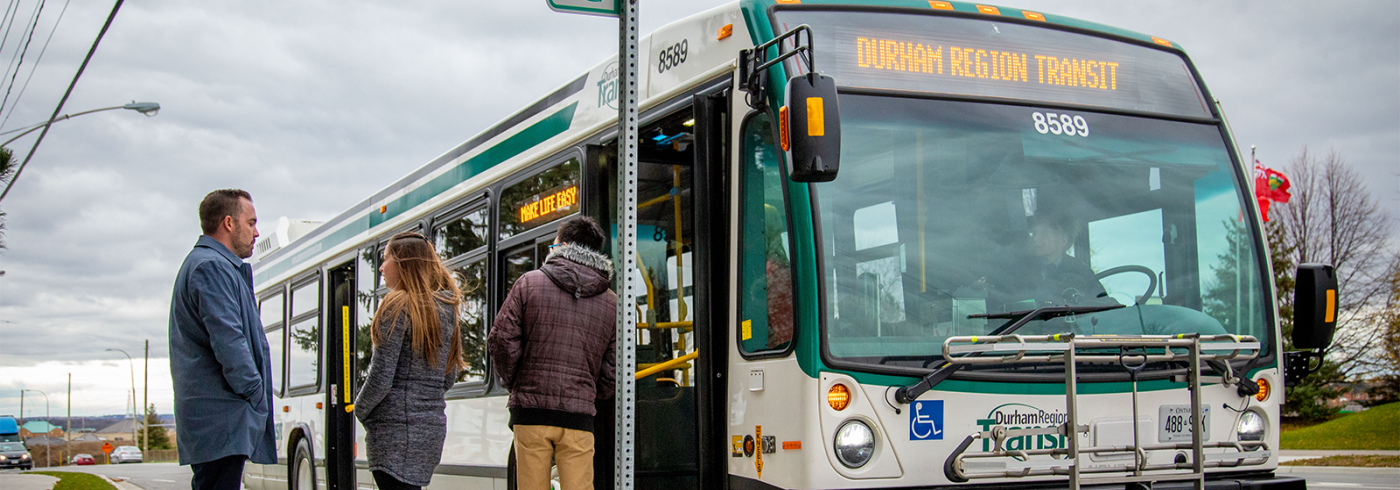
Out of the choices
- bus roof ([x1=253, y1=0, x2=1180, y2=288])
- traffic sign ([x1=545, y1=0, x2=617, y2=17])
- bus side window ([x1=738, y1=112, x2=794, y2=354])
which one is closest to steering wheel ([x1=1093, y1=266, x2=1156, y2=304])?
bus roof ([x1=253, y1=0, x2=1180, y2=288])

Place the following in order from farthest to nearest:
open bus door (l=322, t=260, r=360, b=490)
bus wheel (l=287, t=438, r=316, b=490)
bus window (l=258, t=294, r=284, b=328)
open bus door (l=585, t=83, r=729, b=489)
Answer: bus window (l=258, t=294, r=284, b=328) → bus wheel (l=287, t=438, r=316, b=490) → open bus door (l=322, t=260, r=360, b=490) → open bus door (l=585, t=83, r=729, b=489)

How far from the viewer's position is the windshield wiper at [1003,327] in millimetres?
4613

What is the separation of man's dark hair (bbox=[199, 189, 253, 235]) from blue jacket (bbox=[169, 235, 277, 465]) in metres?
0.14

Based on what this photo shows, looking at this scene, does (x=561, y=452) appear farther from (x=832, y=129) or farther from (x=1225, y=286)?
(x=1225, y=286)

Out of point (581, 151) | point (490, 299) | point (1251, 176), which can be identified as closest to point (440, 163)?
point (490, 299)

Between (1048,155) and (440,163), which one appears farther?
(440,163)

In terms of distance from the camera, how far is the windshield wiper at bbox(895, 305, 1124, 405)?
461cm

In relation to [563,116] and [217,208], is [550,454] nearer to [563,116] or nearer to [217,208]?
[217,208]

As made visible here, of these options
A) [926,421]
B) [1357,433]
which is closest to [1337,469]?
[1357,433]

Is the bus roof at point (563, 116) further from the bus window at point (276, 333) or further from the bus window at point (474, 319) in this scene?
the bus window at point (276, 333)

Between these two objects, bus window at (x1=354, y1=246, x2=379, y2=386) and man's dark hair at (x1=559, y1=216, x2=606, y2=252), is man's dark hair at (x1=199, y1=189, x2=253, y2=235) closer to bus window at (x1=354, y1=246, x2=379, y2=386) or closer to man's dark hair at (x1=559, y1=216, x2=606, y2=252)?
man's dark hair at (x1=559, y1=216, x2=606, y2=252)

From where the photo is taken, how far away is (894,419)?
4637 mm

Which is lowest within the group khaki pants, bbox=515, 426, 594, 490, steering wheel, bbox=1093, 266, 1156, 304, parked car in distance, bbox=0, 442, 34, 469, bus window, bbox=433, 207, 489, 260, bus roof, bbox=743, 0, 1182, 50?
parked car in distance, bbox=0, 442, 34, 469

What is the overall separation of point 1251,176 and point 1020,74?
4.22 ft
